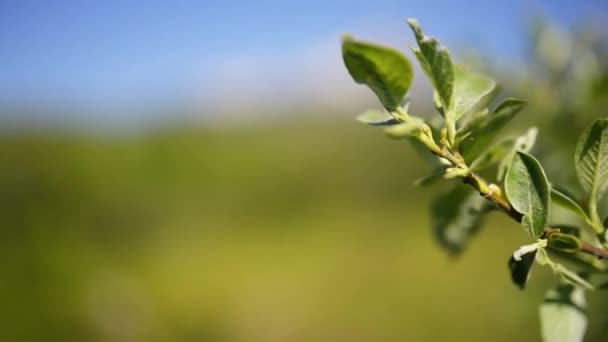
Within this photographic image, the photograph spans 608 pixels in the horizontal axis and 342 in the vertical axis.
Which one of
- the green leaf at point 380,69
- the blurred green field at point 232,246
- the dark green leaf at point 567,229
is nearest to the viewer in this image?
the green leaf at point 380,69

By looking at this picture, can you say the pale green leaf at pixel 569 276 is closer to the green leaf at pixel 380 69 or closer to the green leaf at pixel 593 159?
the green leaf at pixel 593 159

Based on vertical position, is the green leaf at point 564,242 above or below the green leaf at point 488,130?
below

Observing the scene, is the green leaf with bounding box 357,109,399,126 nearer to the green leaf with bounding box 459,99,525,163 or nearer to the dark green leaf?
the green leaf with bounding box 459,99,525,163

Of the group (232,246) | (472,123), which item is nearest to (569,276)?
(472,123)

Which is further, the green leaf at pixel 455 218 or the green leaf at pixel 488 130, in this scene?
the green leaf at pixel 455 218

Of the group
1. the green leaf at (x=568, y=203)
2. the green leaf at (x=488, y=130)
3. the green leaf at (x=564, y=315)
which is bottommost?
the green leaf at (x=564, y=315)

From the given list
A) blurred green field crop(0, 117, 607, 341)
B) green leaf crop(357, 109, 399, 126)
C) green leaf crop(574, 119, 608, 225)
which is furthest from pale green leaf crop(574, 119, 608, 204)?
blurred green field crop(0, 117, 607, 341)

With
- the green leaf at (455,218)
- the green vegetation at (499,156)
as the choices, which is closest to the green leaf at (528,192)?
the green vegetation at (499,156)
